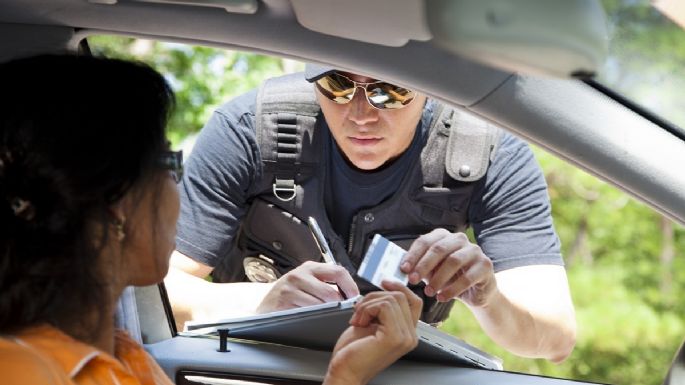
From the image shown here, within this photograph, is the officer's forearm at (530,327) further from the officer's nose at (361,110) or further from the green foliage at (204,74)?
the green foliage at (204,74)

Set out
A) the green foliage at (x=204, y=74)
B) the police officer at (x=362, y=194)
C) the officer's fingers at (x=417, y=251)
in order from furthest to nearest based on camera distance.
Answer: the green foliage at (x=204, y=74) → the police officer at (x=362, y=194) → the officer's fingers at (x=417, y=251)

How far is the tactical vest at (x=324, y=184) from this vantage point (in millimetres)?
3168

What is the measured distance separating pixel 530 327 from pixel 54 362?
1621 millimetres

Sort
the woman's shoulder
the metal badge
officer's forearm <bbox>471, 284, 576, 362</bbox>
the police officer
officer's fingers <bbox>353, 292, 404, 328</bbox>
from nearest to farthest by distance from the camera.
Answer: the woman's shoulder → officer's fingers <bbox>353, 292, 404, 328</bbox> → officer's forearm <bbox>471, 284, 576, 362</bbox> → the police officer → the metal badge

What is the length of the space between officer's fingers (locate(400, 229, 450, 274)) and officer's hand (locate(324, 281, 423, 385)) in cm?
21

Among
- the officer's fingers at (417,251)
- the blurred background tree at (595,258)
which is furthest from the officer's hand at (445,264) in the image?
the blurred background tree at (595,258)

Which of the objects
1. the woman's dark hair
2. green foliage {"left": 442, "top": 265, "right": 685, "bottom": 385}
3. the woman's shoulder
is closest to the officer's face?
the woman's dark hair

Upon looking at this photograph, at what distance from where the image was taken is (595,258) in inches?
428

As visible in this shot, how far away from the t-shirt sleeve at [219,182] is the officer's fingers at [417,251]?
2.87 feet

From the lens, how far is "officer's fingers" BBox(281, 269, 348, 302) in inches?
96.4

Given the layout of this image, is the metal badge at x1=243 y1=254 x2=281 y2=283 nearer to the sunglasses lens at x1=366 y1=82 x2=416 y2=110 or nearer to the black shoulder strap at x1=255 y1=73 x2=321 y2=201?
the black shoulder strap at x1=255 y1=73 x2=321 y2=201

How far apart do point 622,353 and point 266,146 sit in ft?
24.5

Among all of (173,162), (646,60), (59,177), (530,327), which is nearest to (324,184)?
(530,327)

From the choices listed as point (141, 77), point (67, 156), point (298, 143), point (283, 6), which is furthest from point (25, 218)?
point (298, 143)
